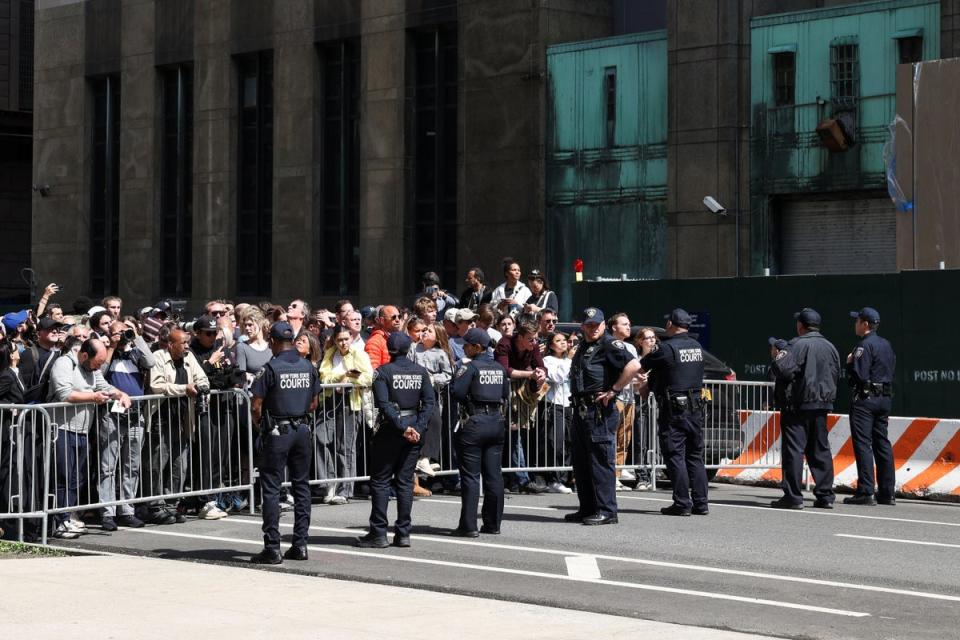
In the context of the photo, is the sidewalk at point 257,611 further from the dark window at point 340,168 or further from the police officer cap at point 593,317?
the dark window at point 340,168

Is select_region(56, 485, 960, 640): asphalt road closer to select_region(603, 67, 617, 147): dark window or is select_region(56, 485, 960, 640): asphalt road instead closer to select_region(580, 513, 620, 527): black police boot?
select_region(580, 513, 620, 527): black police boot

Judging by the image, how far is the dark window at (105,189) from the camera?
47.5 meters

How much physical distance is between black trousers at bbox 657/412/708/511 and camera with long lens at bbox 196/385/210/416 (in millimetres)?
4474

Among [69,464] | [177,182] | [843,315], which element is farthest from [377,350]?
[177,182]

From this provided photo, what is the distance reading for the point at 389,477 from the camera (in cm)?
1374

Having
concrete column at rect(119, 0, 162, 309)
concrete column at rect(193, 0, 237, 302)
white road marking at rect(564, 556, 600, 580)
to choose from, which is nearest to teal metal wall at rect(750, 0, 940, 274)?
concrete column at rect(193, 0, 237, 302)

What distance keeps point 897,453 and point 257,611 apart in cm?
1036

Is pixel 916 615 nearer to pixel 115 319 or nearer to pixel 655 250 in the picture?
pixel 115 319

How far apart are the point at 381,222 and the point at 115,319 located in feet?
77.4

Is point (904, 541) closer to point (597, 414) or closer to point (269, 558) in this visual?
point (597, 414)

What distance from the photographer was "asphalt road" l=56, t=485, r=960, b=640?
10797 millimetres

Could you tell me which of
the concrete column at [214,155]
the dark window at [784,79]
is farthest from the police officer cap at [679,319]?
the concrete column at [214,155]

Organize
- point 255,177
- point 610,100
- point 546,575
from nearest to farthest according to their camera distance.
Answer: point 546,575 → point 610,100 → point 255,177

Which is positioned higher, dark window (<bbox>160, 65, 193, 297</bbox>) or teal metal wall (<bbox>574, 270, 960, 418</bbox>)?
dark window (<bbox>160, 65, 193, 297</bbox>)
